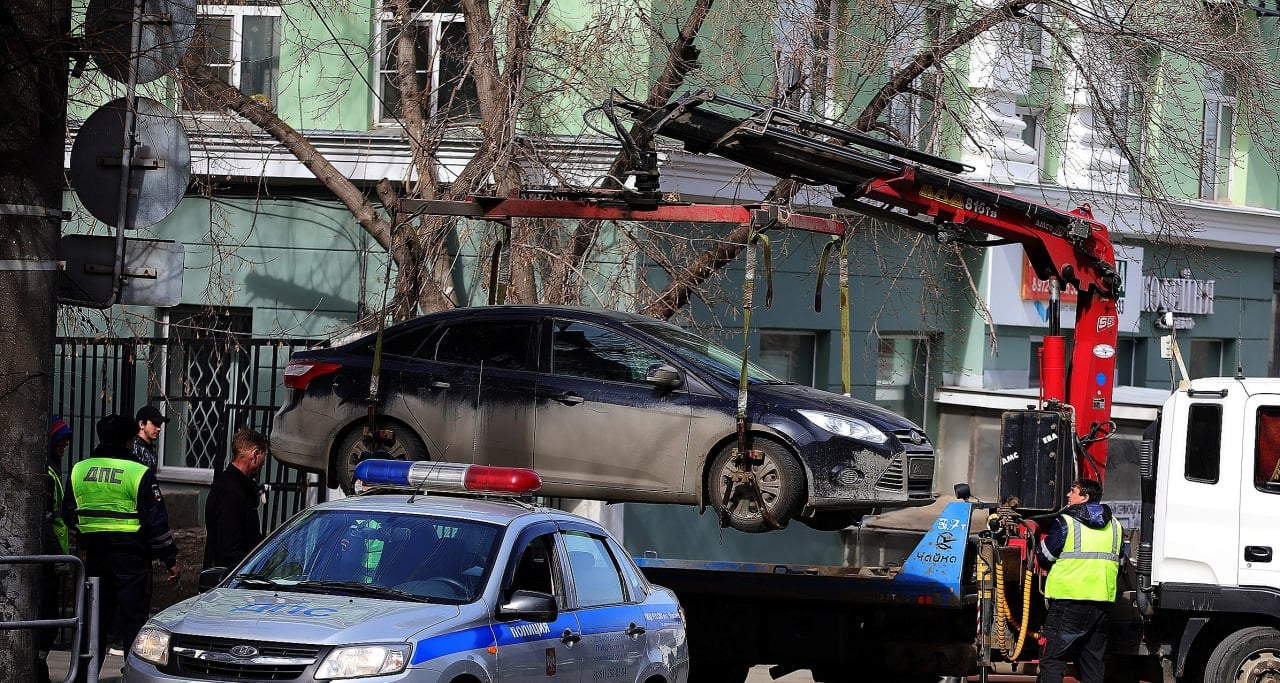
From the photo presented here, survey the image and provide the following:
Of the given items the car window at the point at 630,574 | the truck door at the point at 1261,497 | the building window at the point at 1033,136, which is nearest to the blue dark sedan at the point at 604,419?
the car window at the point at 630,574

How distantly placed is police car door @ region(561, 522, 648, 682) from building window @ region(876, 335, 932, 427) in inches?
441

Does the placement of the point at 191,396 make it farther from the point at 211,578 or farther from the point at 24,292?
the point at 24,292

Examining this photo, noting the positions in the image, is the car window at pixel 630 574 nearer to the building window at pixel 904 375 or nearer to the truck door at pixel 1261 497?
the truck door at pixel 1261 497

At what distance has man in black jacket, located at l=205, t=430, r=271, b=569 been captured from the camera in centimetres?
992

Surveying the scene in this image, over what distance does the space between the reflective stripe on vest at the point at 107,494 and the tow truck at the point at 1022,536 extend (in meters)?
3.91

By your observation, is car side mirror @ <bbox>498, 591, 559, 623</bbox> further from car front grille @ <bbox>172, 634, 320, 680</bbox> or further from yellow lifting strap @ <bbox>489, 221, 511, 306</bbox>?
yellow lifting strap @ <bbox>489, 221, 511, 306</bbox>

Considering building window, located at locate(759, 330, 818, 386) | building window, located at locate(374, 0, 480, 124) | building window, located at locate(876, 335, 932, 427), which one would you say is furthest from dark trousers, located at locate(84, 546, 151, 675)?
building window, located at locate(876, 335, 932, 427)

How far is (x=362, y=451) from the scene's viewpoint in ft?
33.3

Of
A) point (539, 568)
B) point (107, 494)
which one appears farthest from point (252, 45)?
point (539, 568)

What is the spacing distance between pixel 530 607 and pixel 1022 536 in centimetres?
538

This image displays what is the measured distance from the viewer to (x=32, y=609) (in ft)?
22.2

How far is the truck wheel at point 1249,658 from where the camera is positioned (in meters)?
10.7

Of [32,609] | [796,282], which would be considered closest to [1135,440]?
[796,282]

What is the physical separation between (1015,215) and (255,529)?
234 inches
